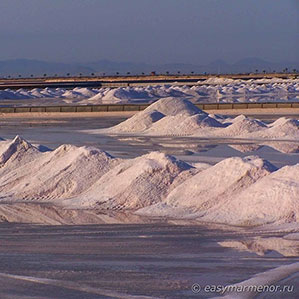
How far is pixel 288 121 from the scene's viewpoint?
25.5 metres

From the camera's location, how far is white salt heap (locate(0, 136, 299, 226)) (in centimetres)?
1142

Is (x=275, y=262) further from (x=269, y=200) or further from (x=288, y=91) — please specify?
(x=288, y=91)

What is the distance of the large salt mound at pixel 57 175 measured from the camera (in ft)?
46.4

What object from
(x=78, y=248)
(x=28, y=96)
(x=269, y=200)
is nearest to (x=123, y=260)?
(x=78, y=248)

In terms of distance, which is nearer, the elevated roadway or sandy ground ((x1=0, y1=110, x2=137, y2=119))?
sandy ground ((x1=0, y1=110, x2=137, y2=119))

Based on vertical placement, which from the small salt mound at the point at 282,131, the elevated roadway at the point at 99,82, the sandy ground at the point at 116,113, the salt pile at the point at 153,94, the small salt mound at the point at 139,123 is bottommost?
the elevated roadway at the point at 99,82

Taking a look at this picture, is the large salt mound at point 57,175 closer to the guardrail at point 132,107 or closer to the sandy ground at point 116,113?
the sandy ground at point 116,113

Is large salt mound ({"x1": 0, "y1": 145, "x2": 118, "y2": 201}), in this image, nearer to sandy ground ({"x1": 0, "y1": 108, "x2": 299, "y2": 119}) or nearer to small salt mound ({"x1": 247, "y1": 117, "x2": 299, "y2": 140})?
small salt mound ({"x1": 247, "y1": 117, "x2": 299, "y2": 140})

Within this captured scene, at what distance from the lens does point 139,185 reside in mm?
13227

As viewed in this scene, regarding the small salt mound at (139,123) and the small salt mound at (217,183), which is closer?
the small salt mound at (217,183)

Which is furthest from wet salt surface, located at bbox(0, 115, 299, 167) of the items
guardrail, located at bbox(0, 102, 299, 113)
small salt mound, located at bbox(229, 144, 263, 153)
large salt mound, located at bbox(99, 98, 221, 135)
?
guardrail, located at bbox(0, 102, 299, 113)

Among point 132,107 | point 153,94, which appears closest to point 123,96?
point 153,94

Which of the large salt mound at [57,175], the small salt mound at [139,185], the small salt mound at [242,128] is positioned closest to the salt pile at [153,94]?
the small salt mound at [242,128]

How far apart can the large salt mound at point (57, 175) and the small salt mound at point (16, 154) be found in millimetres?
456
